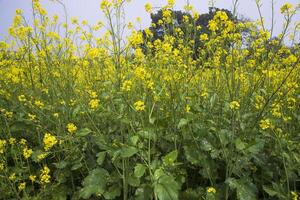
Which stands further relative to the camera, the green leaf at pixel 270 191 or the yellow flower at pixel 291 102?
the yellow flower at pixel 291 102

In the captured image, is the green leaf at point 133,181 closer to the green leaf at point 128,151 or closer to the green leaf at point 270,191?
the green leaf at point 128,151

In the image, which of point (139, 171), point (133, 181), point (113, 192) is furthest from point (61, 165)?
point (139, 171)

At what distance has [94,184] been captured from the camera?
198 cm

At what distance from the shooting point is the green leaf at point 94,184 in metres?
1.92

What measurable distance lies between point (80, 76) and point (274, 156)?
8.46 ft

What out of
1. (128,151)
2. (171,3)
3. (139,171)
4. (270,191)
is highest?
(171,3)

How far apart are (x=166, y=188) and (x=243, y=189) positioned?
0.56 meters

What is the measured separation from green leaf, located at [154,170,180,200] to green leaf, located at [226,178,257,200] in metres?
0.44

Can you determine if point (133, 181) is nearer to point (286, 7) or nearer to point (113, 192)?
point (113, 192)

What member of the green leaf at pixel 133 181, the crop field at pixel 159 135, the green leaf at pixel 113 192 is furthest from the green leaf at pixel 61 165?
the green leaf at pixel 133 181

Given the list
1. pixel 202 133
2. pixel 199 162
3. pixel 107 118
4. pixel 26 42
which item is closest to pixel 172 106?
pixel 202 133

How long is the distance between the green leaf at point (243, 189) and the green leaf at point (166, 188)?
44cm

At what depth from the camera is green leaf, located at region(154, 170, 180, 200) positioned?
162 cm

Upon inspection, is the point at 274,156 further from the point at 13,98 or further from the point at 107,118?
the point at 13,98
